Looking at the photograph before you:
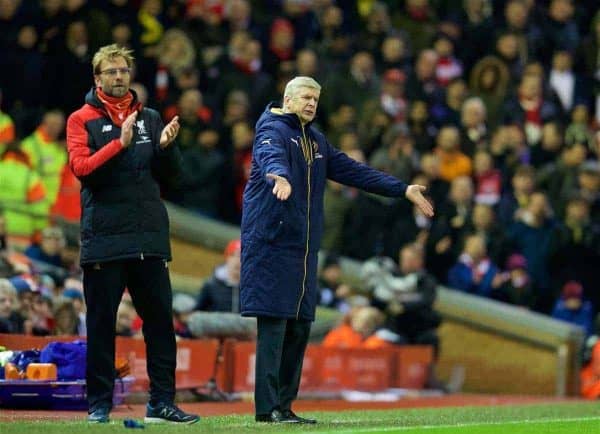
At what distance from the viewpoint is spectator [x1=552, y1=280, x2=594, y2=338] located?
21.0 metres

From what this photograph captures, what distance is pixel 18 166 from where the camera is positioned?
61.6 feet

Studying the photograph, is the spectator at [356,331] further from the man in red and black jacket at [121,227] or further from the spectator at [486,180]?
the man in red and black jacket at [121,227]

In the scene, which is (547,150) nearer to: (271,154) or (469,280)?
(469,280)

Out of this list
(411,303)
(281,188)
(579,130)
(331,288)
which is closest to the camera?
(281,188)

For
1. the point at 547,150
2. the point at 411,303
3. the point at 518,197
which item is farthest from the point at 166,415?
the point at 547,150

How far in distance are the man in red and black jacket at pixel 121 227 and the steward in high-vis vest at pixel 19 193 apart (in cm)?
736

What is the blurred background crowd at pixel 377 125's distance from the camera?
19.7 meters

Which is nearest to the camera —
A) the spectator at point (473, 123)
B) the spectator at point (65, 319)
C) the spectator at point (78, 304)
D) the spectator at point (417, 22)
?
the spectator at point (65, 319)

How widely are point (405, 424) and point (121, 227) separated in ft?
7.76

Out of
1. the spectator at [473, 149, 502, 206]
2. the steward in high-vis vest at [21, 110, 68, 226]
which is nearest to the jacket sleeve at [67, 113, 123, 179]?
the steward in high-vis vest at [21, 110, 68, 226]

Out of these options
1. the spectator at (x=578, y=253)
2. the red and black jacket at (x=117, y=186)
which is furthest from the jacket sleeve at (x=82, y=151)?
the spectator at (x=578, y=253)

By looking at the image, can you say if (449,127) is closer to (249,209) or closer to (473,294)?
(473,294)

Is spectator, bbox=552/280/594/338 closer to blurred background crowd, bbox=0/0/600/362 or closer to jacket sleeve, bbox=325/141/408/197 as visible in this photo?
blurred background crowd, bbox=0/0/600/362

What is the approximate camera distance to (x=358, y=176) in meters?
12.2
